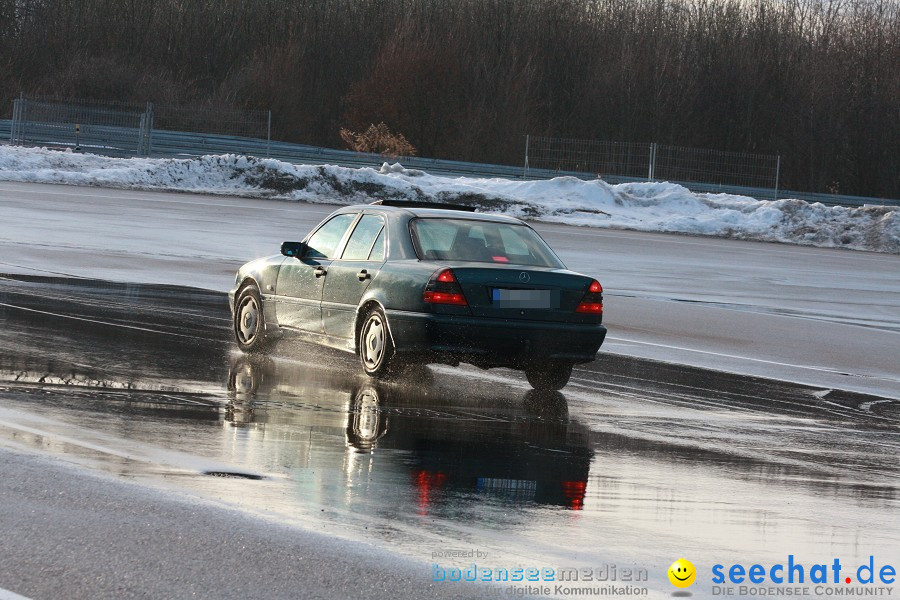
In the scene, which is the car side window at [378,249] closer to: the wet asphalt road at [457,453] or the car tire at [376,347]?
the car tire at [376,347]

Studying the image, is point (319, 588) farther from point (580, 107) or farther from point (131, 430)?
point (580, 107)

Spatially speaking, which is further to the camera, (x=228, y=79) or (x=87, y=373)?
(x=228, y=79)

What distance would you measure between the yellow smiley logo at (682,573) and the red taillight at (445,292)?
4676 millimetres

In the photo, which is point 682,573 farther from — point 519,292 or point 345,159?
point 345,159

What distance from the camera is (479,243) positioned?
11148mm

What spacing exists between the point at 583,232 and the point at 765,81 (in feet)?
141

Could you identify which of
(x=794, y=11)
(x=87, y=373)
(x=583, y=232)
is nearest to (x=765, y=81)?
(x=794, y=11)

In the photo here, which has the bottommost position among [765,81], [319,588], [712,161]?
[319,588]

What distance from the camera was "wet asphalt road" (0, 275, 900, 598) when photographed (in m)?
6.04

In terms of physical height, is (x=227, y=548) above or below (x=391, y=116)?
below

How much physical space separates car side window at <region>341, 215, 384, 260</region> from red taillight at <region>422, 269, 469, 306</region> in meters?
1.17

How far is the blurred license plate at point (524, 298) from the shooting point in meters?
10.5

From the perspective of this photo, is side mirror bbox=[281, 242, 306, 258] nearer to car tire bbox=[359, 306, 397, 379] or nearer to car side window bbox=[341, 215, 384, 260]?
car side window bbox=[341, 215, 384, 260]

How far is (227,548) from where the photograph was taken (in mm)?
5680
